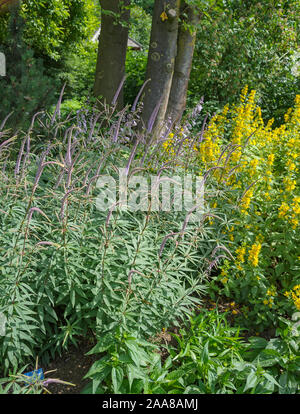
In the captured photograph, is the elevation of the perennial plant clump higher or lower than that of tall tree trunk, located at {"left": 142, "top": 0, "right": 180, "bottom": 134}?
lower

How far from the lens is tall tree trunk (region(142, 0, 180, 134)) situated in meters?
6.04

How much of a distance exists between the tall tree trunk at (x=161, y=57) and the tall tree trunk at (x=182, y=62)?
323 mm

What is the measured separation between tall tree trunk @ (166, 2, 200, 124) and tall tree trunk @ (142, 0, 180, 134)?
1.06 feet

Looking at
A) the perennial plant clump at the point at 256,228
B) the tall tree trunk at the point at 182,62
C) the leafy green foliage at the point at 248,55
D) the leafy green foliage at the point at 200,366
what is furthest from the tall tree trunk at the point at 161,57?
the leafy green foliage at the point at 200,366

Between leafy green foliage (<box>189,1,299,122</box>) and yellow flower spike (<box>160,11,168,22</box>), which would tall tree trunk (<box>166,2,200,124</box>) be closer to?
yellow flower spike (<box>160,11,168,22</box>)

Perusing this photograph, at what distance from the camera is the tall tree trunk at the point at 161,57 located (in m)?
6.04

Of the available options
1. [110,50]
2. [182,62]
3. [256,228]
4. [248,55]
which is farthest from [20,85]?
[248,55]

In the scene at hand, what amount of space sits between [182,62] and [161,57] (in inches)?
24.0

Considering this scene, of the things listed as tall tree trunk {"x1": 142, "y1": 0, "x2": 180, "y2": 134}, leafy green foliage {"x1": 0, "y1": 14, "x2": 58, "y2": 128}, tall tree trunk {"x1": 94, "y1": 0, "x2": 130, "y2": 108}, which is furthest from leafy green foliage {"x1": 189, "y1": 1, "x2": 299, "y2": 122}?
leafy green foliage {"x1": 0, "y1": 14, "x2": 58, "y2": 128}

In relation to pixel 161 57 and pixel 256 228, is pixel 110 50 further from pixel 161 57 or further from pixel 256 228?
pixel 256 228

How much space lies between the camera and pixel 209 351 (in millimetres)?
2965

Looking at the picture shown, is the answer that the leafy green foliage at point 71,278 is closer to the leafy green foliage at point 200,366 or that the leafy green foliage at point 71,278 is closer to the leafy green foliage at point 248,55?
the leafy green foliage at point 200,366

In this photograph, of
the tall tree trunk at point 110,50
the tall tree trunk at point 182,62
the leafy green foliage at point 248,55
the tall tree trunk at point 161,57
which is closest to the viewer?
the tall tree trunk at point 161,57
